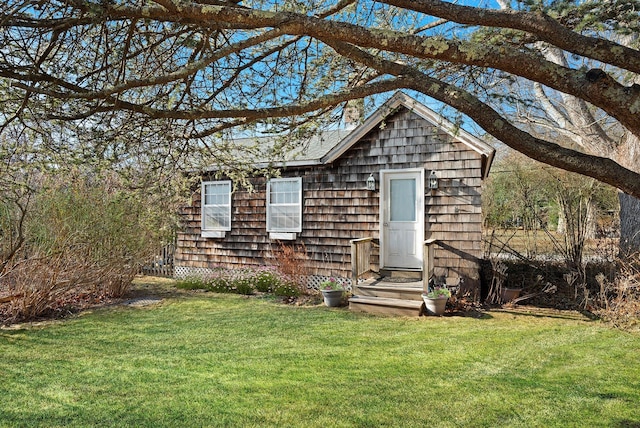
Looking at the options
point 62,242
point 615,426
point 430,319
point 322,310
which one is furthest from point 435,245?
point 62,242

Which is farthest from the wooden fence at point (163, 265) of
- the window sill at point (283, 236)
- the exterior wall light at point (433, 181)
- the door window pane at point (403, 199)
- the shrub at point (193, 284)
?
the exterior wall light at point (433, 181)

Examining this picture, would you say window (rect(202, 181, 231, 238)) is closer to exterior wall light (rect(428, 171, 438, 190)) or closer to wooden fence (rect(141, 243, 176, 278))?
wooden fence (rect(141, 243, 176, 278))

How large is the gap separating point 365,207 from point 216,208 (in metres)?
4.49

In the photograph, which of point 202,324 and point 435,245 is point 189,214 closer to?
point 202,324

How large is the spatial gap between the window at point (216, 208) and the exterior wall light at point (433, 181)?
552cm

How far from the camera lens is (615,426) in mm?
3385

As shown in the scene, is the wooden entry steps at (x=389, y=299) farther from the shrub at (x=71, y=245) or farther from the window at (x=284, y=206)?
the shrub at (x=71, y=245)

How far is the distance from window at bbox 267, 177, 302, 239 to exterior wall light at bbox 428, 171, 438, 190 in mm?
3253

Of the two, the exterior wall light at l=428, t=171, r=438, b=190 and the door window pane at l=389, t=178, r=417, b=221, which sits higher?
the exterior wall light at l=428, t=171, r=438, b=190

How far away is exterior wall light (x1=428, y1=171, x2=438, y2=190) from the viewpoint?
8828 mm

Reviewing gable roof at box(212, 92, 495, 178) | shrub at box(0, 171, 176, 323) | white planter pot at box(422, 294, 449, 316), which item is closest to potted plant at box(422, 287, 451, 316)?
white planter pot at box(422, 294, 449, 316)

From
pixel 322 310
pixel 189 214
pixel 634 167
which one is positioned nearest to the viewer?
pixel 322 310

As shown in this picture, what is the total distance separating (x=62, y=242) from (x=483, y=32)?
286 inches

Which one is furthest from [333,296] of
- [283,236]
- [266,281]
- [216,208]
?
[216,208]
